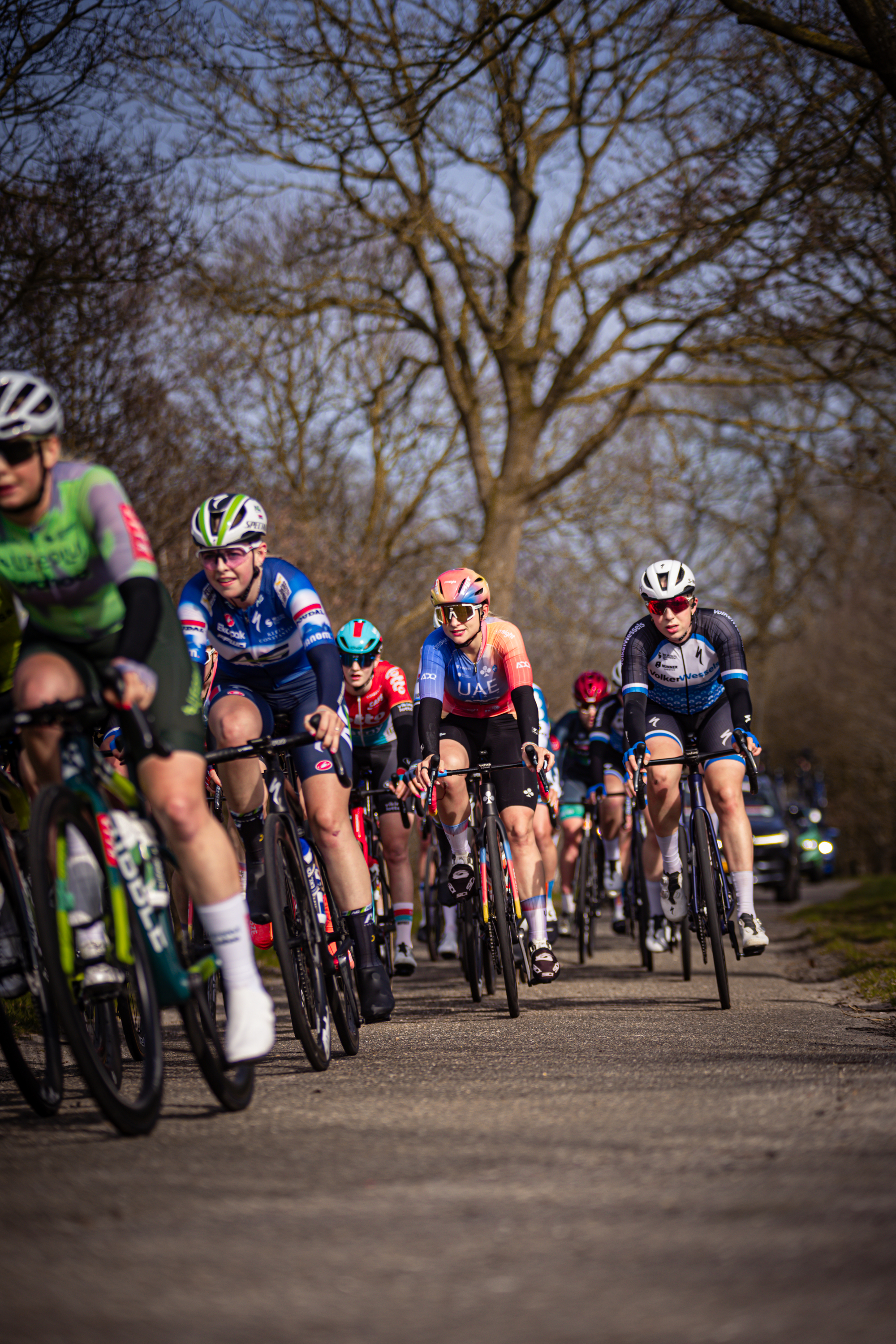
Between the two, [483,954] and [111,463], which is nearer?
[483,954]

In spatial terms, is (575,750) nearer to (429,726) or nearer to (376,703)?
(376,703)

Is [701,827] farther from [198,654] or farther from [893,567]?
[893,567]

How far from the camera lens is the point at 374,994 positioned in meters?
6.25

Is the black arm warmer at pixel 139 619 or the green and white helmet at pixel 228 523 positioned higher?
the green and white helmet at pixel 228 523

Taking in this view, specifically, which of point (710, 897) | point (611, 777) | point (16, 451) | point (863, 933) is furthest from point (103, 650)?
point (863, 933)

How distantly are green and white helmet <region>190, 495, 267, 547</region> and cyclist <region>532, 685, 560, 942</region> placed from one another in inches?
118

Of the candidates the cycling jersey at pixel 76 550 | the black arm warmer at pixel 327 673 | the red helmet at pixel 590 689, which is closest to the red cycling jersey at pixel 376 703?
the red helmet at pixel 590 689

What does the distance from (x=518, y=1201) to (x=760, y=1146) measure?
0.87 meters

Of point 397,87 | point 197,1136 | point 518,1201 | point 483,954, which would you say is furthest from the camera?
point 397,87

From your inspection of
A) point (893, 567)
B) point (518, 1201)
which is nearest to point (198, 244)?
point (518, 1201)

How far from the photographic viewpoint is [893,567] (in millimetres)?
38719

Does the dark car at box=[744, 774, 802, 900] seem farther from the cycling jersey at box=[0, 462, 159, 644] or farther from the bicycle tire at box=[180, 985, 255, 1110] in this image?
the cycling jersey at box=[0, 462, 159, 644]

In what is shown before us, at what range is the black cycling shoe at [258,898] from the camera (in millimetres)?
5414

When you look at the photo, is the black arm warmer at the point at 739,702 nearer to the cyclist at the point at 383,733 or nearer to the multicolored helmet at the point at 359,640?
the cyclist at the point at 383,733
